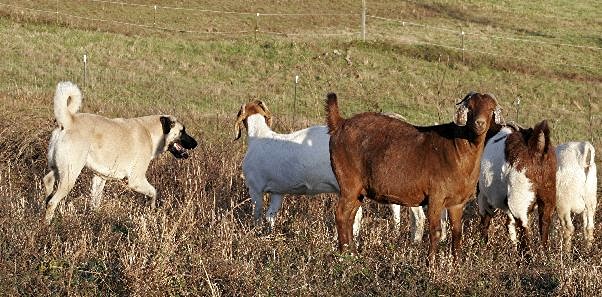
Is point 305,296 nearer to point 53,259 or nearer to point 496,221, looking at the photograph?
point 53,259

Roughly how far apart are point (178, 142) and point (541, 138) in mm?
5077

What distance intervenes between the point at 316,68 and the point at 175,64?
4.80m

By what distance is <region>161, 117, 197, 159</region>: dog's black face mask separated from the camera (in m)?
11.9

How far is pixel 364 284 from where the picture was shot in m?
7.10

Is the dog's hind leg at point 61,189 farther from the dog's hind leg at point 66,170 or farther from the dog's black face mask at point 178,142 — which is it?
the dog's black face mask at point 178,142

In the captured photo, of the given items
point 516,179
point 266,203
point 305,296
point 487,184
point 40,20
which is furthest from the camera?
point 40,20

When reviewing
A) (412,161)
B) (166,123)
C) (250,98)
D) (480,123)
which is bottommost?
(250,98)

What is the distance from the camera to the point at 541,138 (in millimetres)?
8922

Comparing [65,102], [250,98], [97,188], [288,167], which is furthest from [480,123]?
[250,98]

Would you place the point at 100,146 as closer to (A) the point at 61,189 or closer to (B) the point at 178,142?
(A) the point at 61,189

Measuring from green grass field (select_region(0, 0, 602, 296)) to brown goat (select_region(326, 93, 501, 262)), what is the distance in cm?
42

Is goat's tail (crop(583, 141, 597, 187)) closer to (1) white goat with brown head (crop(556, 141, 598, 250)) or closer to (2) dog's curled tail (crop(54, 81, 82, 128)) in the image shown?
(1) white goat with brown head (crop(556, 141, 598, 250))

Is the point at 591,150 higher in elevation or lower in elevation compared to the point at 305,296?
higher

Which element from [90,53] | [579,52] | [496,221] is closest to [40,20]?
[90,53]
